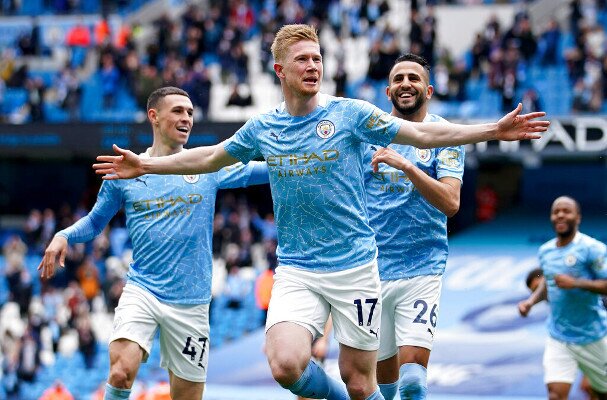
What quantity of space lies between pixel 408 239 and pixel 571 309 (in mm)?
3605

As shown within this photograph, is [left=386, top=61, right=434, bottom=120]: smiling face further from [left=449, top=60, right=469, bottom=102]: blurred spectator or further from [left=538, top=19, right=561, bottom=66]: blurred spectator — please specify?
[left=538, top=19, right=561, bottom=66]: blurred spectator

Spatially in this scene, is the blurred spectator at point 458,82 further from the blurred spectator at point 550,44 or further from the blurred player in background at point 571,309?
the blurred player in background at point 571,309

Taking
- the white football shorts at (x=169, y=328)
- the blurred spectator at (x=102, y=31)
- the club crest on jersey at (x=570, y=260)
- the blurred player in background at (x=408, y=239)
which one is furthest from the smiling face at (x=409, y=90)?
the blurred spectator at (x=102, y=31)

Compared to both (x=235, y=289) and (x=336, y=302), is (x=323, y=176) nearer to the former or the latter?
(x=336, y=302)

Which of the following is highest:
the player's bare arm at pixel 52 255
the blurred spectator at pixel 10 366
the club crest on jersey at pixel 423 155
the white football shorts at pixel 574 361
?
the club crest on jersey at pixel 423 155

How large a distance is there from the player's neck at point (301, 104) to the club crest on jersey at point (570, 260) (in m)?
4.85

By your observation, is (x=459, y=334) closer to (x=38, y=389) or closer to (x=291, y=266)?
(x=38, y=389)

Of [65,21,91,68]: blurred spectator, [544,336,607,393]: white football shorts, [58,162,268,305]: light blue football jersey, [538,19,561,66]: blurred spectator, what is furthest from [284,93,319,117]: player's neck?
[65,21,91,68]: blurred spectator

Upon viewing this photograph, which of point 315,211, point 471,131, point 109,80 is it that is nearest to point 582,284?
point 315,211

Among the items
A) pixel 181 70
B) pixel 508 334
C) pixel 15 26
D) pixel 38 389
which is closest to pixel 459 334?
pixel 508 334

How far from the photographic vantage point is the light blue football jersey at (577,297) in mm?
11703

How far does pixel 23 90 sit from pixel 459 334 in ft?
46.4

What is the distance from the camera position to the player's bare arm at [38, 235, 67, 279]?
9133mm

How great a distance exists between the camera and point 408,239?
8781 millimetres
